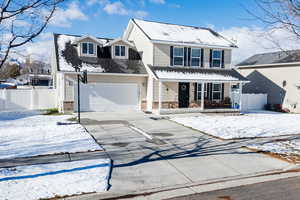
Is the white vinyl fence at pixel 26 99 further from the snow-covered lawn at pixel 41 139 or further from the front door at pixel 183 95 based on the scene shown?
the front door at pixel 183 95

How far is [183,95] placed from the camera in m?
18.3

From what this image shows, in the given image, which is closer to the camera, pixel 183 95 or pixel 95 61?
pixel 95 61

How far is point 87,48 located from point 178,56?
7.06 meters

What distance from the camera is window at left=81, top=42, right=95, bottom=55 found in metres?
17.5

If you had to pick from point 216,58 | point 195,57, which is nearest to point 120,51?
point 195,57

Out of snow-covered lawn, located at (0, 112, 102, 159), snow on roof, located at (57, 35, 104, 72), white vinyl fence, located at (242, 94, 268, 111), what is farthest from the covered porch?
snow-covered lawn, located at (0, 112, 102, 159)

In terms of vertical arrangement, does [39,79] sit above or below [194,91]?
above

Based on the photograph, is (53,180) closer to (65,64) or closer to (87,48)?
(65,64)

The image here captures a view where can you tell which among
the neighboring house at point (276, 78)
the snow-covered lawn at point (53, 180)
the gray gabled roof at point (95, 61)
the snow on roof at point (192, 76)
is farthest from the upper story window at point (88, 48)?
the neighboring house at point (276, 78)

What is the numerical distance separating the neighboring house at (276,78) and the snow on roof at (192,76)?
4.99 meters

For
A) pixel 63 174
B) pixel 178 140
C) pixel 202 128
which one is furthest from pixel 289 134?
pixel 63 174

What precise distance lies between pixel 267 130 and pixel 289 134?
3.31ft

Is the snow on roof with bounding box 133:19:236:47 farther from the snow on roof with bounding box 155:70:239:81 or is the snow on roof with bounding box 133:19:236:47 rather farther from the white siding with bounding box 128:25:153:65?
the snow on roof with bounding box 155:70:239:81

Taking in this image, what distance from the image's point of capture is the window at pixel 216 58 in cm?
1906
